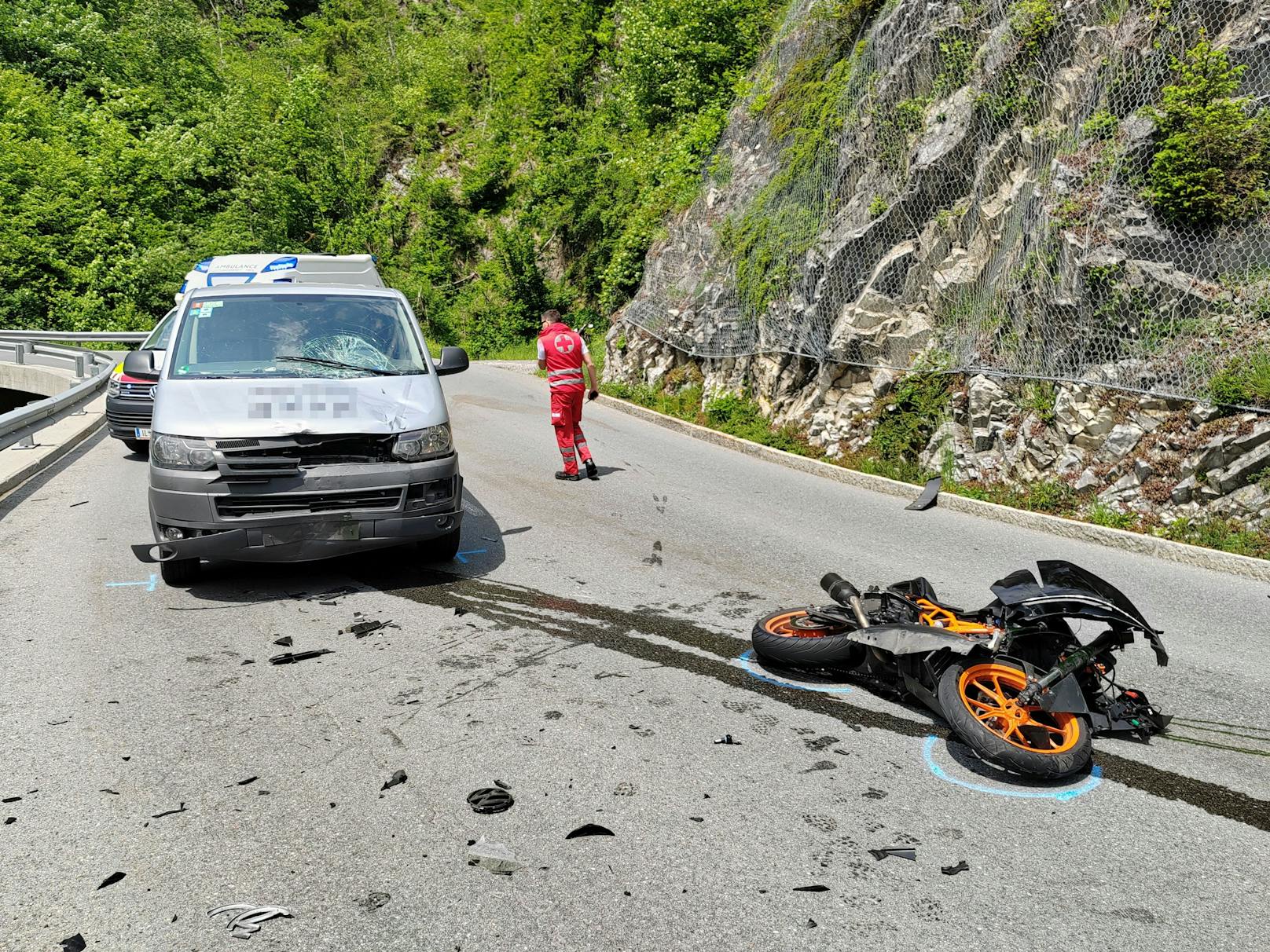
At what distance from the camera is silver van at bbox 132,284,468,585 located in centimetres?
590

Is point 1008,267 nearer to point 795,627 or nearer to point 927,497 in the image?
point 927,497

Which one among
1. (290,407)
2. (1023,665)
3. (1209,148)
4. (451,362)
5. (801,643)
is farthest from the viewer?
(1209,148)

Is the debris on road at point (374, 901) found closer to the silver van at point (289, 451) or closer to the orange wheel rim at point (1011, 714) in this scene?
the orange wheel rim at point (1011, 714)

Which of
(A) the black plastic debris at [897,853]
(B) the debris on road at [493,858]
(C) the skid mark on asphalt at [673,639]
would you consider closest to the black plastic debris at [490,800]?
(B) the debris on road at [493,858]

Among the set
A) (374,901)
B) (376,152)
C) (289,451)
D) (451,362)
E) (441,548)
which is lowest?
(441,548)

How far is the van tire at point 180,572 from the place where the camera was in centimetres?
639

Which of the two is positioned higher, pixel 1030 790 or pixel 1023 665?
pixel 1023 665

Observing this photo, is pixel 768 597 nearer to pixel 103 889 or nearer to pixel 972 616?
pixel 972 616

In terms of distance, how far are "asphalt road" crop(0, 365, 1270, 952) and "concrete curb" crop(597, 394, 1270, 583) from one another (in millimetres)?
457

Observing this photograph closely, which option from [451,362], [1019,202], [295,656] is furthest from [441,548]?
[1019,202]

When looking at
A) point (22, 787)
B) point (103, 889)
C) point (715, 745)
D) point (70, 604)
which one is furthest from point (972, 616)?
point (70, 604)

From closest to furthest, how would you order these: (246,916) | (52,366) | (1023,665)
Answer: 1. (246,916)
2. (1023,665)
3. (52,366)

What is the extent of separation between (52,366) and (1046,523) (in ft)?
76.7

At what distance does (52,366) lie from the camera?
2338cm
